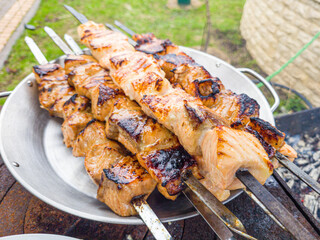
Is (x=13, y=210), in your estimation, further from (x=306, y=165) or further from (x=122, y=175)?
(x=306, y=165)

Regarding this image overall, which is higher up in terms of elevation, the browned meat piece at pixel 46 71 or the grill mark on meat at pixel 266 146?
the grill mark on meat at pixel 266 146

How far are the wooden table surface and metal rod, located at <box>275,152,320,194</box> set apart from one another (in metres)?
0.66

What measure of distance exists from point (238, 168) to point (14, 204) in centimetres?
176

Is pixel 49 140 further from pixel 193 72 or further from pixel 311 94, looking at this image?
pixel 311 94

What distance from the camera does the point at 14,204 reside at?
1.79 m

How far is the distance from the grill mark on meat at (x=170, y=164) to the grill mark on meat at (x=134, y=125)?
6.4 inches

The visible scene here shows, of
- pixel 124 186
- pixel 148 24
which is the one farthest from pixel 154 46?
pixel 148 24

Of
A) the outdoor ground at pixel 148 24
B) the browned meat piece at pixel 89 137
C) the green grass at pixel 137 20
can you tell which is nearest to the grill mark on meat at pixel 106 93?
the browned meat piece at pixel 89 137

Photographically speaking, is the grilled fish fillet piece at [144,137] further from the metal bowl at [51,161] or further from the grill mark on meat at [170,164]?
the metal bowl at [51,161]

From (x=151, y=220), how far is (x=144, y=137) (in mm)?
489

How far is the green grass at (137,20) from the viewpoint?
17.0 feet

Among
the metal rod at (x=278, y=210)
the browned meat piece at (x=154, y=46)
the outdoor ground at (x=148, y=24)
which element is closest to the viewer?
the metal rod at (x=278, y=210)

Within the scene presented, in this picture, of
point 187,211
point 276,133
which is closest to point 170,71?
point 276,133

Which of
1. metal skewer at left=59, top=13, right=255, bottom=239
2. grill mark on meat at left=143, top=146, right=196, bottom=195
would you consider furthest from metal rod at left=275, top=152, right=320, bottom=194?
grill mark on meat at left=143, top=146, right=196, bottom=195
